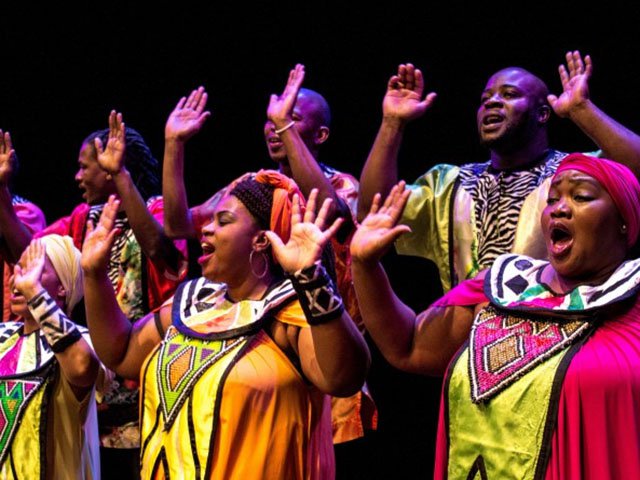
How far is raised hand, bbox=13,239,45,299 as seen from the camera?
12.1 feet

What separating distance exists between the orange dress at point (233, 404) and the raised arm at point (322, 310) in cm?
21

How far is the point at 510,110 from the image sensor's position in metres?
3.88

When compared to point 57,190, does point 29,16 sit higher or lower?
higher

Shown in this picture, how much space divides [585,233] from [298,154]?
140cm

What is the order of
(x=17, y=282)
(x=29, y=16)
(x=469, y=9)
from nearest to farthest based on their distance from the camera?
(x=17, y=282) < (x=469, y=9) < (x=29, y=16)

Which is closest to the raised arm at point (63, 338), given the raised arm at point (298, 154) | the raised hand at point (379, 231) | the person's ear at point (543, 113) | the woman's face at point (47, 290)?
the woman's face at point (47, 290)

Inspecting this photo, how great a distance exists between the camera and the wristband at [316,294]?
275cm

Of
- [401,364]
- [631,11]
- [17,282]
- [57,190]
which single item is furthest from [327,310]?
[57,190]

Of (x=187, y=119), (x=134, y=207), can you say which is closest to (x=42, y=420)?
(x=134, y=207)

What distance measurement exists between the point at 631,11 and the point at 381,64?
1.16 metres

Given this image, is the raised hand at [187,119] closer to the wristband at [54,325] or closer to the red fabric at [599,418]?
the wristband at [54,325]

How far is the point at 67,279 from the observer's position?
4.11 metres

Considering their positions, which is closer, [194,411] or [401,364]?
[401,364]

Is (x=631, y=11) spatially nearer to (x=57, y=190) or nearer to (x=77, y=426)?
(x=77, y=426)
